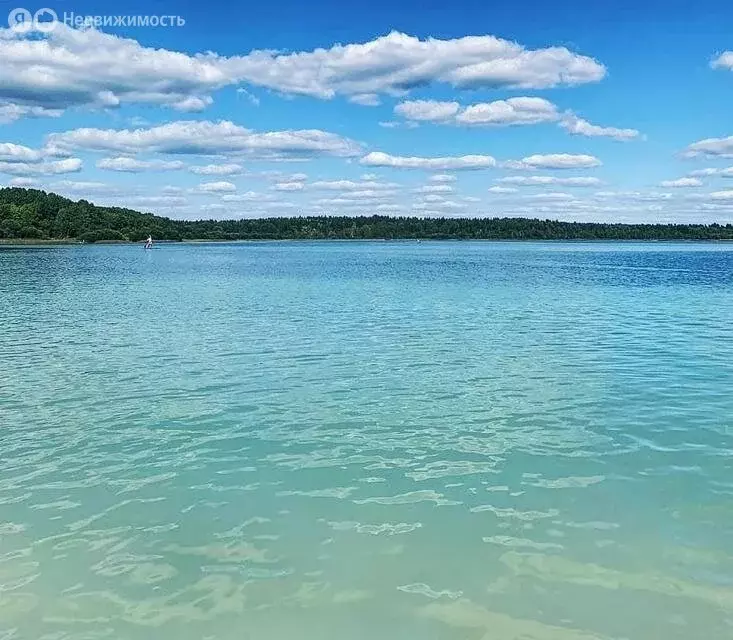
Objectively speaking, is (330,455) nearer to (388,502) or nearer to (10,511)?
(388,502)

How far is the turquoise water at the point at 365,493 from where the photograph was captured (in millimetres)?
7504

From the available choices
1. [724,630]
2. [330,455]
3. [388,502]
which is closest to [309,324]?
[330,455]

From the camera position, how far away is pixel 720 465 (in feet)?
38.8

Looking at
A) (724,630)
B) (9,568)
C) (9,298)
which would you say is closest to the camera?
(724,630)

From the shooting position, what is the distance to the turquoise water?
7.50m

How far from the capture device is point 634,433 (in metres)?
13.8

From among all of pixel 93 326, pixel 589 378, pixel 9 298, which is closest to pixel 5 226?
pixel 9 298

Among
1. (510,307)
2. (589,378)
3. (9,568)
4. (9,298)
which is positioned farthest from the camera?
(9,298)

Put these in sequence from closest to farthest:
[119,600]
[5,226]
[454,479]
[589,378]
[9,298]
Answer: [119,600] < [454,479] < [589,378] < [9,298] < [5,226]

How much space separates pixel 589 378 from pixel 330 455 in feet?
30.5

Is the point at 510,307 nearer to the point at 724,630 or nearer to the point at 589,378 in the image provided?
the point at 589,378

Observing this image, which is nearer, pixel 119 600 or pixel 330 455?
pixel 119 600

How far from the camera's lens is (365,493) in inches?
419

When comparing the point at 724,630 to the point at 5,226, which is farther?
the point at 5,226
